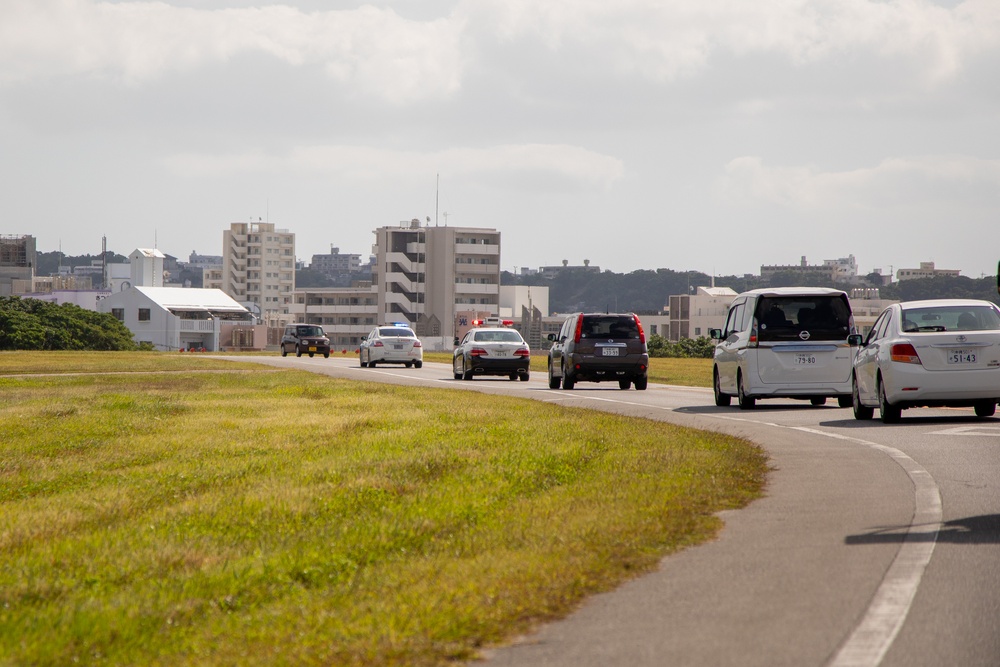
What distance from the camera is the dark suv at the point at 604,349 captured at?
32.1 metres

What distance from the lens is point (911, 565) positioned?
8.03 metres

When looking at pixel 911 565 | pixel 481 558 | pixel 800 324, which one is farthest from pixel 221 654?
pixel 800 324

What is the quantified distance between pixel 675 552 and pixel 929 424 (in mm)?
11513

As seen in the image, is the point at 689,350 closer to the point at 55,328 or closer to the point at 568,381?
the point at 55,328

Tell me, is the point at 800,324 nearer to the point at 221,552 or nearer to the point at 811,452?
the point at 811,452

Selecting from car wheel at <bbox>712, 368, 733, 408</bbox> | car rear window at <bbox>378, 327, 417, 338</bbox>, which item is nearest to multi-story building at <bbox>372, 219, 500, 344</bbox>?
car rear window at <bbox>378, 327, 417, 338</bbox>

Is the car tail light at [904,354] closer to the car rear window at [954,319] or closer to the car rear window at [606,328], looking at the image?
the car rear window at [954,319]

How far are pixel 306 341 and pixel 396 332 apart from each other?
64.7 ft

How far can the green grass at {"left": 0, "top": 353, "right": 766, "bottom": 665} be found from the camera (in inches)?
254

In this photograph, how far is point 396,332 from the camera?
5406 cm

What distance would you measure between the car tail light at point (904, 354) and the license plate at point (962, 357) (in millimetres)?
444

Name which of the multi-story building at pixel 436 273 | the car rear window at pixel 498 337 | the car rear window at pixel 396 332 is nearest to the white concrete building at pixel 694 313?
the multi-story building at pixel 436 273

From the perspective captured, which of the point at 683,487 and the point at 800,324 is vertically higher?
the point at 800,324

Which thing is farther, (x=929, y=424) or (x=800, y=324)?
(x=800, y=324)
